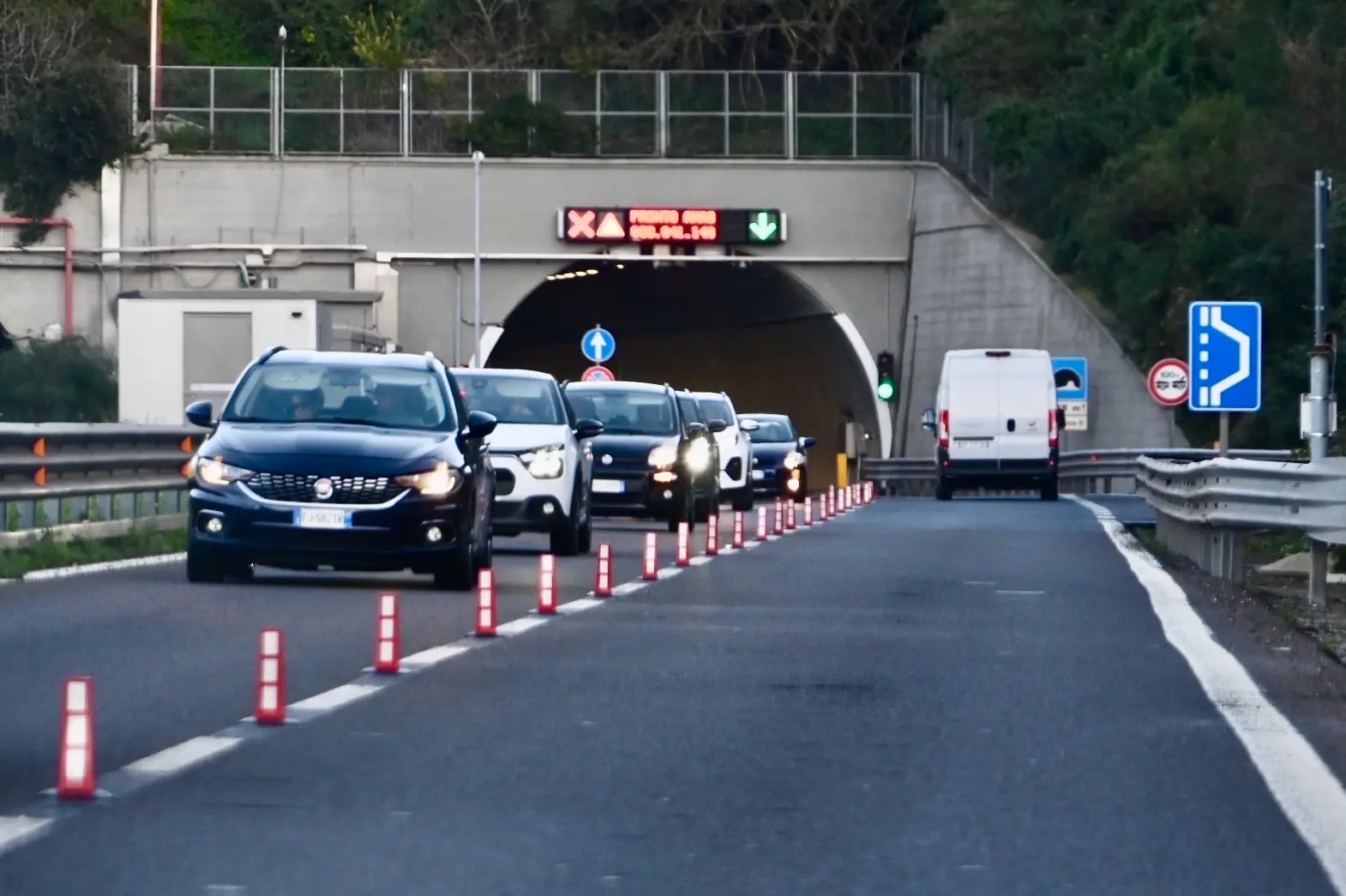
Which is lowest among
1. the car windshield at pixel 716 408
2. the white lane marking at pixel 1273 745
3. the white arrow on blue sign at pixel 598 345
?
the white lane marking at pixel 1273 745

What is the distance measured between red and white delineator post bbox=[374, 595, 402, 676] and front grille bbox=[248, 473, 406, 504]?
204 inches

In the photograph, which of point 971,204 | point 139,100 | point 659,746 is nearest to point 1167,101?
point 971,204

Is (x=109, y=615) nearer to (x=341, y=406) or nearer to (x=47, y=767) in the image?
(x=341, y=406)

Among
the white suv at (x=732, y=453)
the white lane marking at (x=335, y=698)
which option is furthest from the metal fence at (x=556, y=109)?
the white lane marking at (x=335, y=698)

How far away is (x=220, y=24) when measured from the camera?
293 ft

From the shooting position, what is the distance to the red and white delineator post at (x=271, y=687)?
10.2 meters

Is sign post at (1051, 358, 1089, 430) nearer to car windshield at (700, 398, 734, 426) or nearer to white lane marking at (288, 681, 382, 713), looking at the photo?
car windshield at (700, 398, 734, 426)

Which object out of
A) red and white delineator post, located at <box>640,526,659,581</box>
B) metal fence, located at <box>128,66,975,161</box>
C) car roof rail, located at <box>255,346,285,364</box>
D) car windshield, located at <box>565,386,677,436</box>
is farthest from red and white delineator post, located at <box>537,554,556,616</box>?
metal fence, located at <box>128,66,975,161</box>

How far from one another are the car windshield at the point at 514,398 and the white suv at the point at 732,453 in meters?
12.9

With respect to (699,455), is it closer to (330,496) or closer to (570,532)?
(570,532)

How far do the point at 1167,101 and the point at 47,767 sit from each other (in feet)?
149

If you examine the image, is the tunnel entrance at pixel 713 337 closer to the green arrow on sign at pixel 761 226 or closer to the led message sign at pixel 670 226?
the led message sign at pixel 670 226

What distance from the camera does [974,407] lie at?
46.7m

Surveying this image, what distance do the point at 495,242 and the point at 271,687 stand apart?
47958 mm
